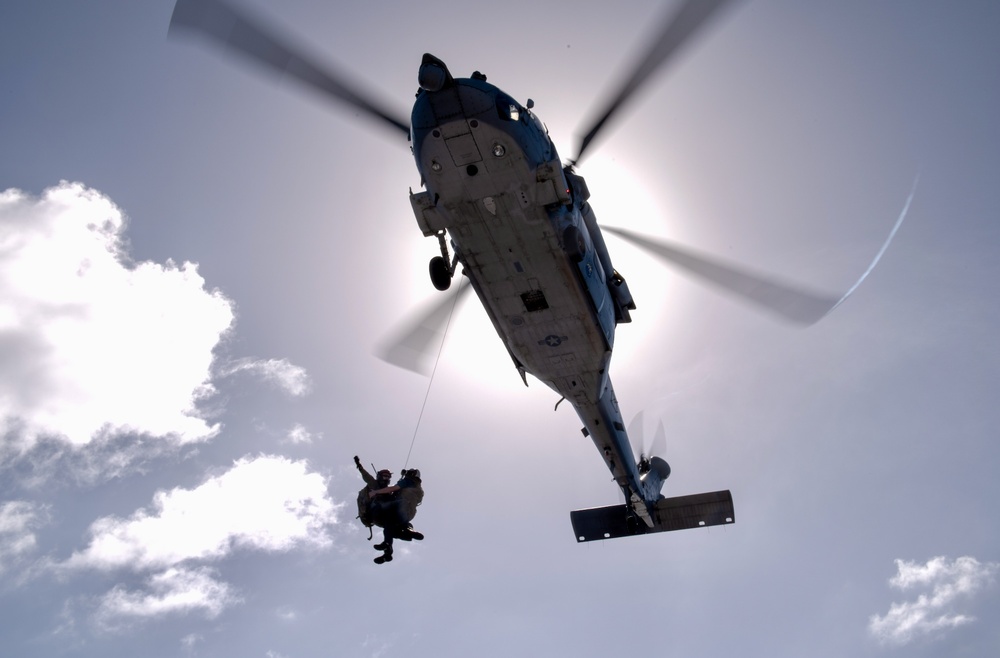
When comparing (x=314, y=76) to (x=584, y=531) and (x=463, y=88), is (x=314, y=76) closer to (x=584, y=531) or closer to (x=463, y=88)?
(x=463, y=88)

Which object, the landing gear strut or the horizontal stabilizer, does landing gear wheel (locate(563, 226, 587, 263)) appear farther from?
the horizontal stabilizer

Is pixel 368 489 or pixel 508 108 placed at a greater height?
pixel 508 108

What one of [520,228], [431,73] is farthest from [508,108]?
[520,228]

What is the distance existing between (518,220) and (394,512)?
617cm

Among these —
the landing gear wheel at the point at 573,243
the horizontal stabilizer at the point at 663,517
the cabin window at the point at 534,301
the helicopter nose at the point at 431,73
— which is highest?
the helicopter nose at the point at 431,73

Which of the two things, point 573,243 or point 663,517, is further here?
point 663,517

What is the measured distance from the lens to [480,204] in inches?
485

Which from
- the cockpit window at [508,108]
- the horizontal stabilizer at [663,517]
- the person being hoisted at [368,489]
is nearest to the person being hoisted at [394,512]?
the person being hoisted at [368,489]

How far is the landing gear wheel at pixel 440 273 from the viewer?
1352 centimetres

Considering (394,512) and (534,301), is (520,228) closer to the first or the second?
(534,301)

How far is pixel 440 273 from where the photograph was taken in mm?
13547

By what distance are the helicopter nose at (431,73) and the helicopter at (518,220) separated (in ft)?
0.06

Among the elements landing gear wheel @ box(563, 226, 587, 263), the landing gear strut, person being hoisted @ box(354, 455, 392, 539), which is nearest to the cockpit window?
landing gear wheel @ box(563, 226, 587, 263)

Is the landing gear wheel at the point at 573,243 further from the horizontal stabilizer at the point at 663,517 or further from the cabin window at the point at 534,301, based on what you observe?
the horizontal stabilizer at the point at 663,517
